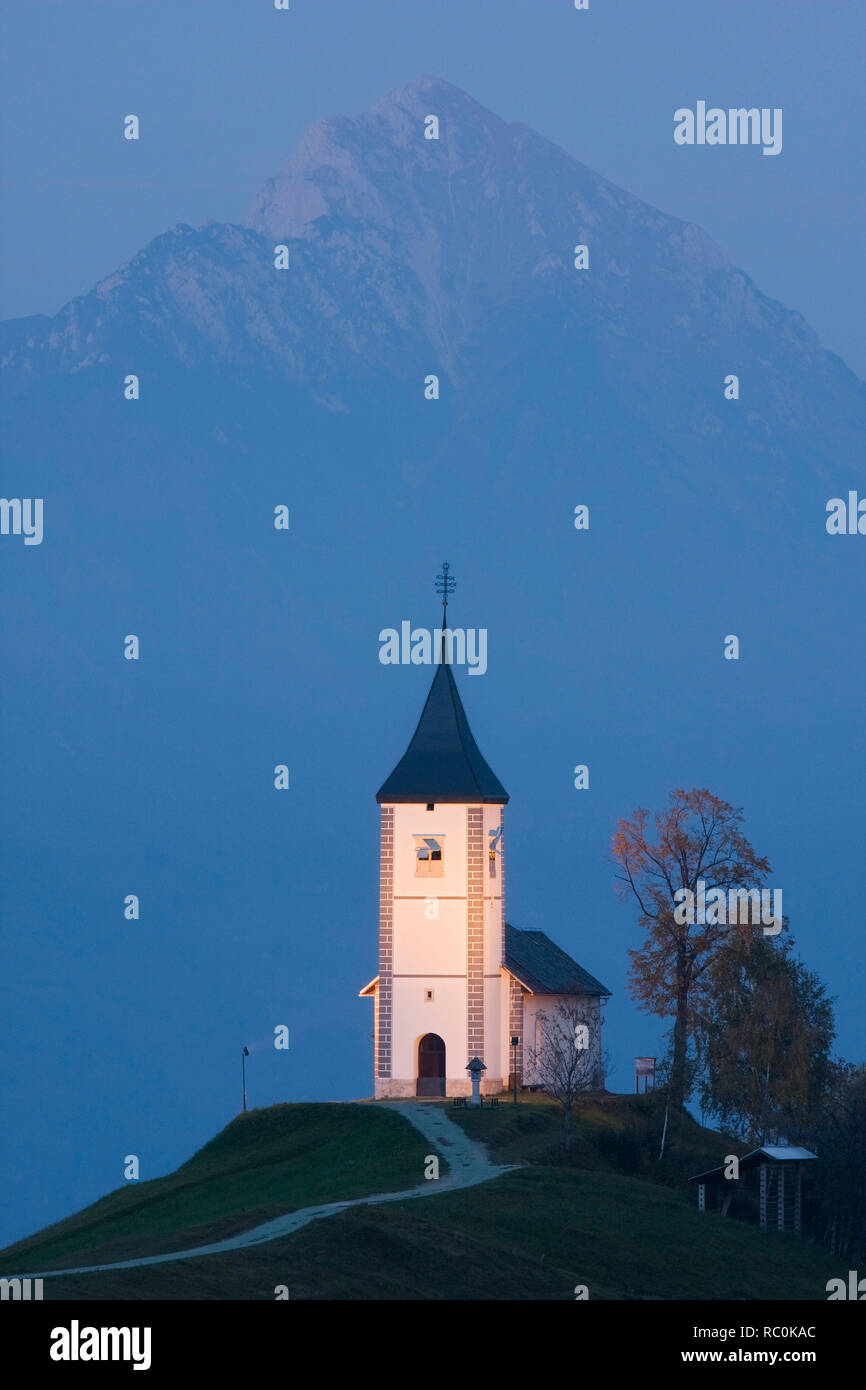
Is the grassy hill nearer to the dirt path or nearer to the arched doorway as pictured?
the dirt path

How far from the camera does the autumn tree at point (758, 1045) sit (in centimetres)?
7944

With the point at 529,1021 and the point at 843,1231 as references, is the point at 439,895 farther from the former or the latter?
the point at 843,1231

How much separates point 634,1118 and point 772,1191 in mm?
8202

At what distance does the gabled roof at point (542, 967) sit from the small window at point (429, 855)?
4599 millimetres

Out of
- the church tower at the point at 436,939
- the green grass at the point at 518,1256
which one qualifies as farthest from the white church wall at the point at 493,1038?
the green grass at the point at 518,1256

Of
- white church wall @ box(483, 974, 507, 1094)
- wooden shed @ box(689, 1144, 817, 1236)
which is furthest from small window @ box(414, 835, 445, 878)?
wooden shed @ box(689, 1144, 817, 1236)

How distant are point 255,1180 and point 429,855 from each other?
17.3 metres

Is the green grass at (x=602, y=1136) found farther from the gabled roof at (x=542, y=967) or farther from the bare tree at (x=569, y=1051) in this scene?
the gabled roof at (x=542, y=967)

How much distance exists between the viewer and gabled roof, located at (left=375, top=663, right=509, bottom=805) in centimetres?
8244

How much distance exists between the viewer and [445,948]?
269ft

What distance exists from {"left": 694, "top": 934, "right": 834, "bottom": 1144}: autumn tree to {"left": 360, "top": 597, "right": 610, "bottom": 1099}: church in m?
4.53

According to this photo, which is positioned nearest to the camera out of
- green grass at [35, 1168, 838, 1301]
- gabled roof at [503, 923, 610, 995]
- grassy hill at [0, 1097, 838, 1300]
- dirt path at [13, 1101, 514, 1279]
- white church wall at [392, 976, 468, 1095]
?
green grass at [35, 1168, 838, 1301]
